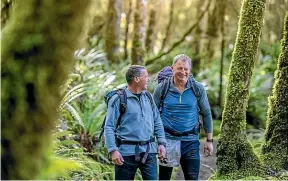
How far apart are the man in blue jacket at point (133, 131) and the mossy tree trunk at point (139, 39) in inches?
280

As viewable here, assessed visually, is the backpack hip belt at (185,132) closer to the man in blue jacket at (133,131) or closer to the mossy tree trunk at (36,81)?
the man in blue jacket at (133,131)

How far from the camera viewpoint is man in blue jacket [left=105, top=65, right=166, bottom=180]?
480 centimetres

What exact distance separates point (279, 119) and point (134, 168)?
9.36ft

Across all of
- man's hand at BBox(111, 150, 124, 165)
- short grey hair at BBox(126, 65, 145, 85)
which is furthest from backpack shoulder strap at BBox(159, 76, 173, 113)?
man's hand at BBox(111, 150, 124, 165)

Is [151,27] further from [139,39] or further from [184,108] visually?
[184,108]

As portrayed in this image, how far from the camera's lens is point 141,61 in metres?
12.1

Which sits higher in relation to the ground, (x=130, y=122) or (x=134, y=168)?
(x=130, y=122)

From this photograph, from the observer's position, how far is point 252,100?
16078mm

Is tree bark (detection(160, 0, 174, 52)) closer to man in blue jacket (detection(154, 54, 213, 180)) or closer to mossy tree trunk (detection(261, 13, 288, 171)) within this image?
mossy tree trunk (detection(261, 13, 288, 171))

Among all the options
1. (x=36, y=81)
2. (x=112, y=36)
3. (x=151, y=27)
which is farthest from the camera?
(x=151, y=27)

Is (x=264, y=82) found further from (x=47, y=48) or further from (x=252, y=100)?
(x=47, y=48)

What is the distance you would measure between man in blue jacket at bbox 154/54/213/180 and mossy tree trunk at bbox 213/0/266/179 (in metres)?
0.98

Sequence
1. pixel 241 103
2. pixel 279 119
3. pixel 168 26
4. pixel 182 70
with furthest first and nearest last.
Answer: pixel 168 26, pixel 279 119, pixel 241 103, pixel 182 70

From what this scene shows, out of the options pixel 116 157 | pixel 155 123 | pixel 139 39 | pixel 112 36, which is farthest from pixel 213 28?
pixel 116 157
